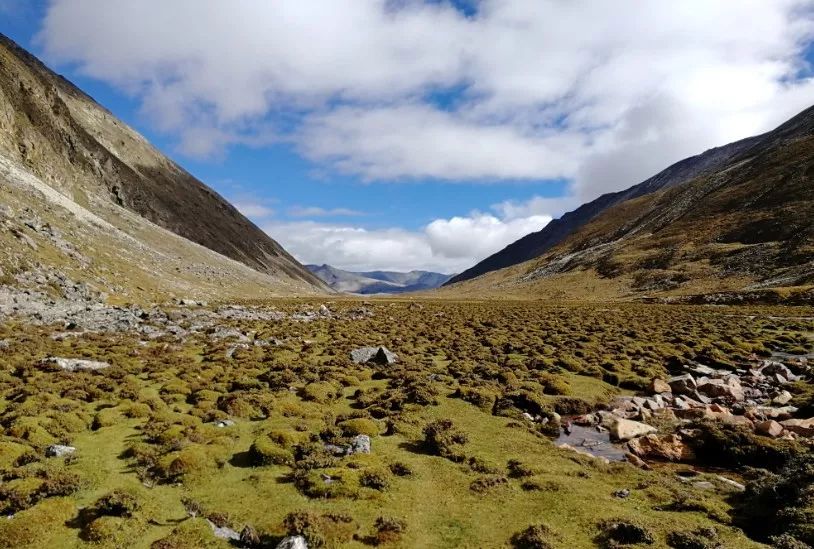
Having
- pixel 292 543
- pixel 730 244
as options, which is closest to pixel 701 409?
pixel 292 543

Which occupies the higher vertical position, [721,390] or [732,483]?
[721,390]

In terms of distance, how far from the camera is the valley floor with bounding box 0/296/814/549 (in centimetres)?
1197

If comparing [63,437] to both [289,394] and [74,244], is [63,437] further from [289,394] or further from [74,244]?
[74,244]

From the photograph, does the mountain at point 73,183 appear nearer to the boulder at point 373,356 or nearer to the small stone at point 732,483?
the boulder at point 373,356

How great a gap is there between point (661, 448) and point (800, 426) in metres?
6.10

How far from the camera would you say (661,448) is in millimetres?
18094

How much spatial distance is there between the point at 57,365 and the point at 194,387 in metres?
8.33

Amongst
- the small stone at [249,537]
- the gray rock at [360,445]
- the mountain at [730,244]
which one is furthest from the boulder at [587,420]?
the mountain at [730,244]

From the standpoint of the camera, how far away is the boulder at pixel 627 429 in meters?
19.7

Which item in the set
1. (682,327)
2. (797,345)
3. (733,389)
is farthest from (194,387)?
(682,327)

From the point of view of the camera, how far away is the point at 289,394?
24.9 m

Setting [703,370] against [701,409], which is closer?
[701,409]

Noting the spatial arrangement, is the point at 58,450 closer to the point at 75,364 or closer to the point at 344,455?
the point at 344,455

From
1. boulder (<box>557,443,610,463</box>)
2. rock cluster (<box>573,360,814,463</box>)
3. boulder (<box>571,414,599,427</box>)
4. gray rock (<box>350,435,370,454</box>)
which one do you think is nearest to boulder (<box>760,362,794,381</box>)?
rock cluster (<box>573,360,814,463</box>)
